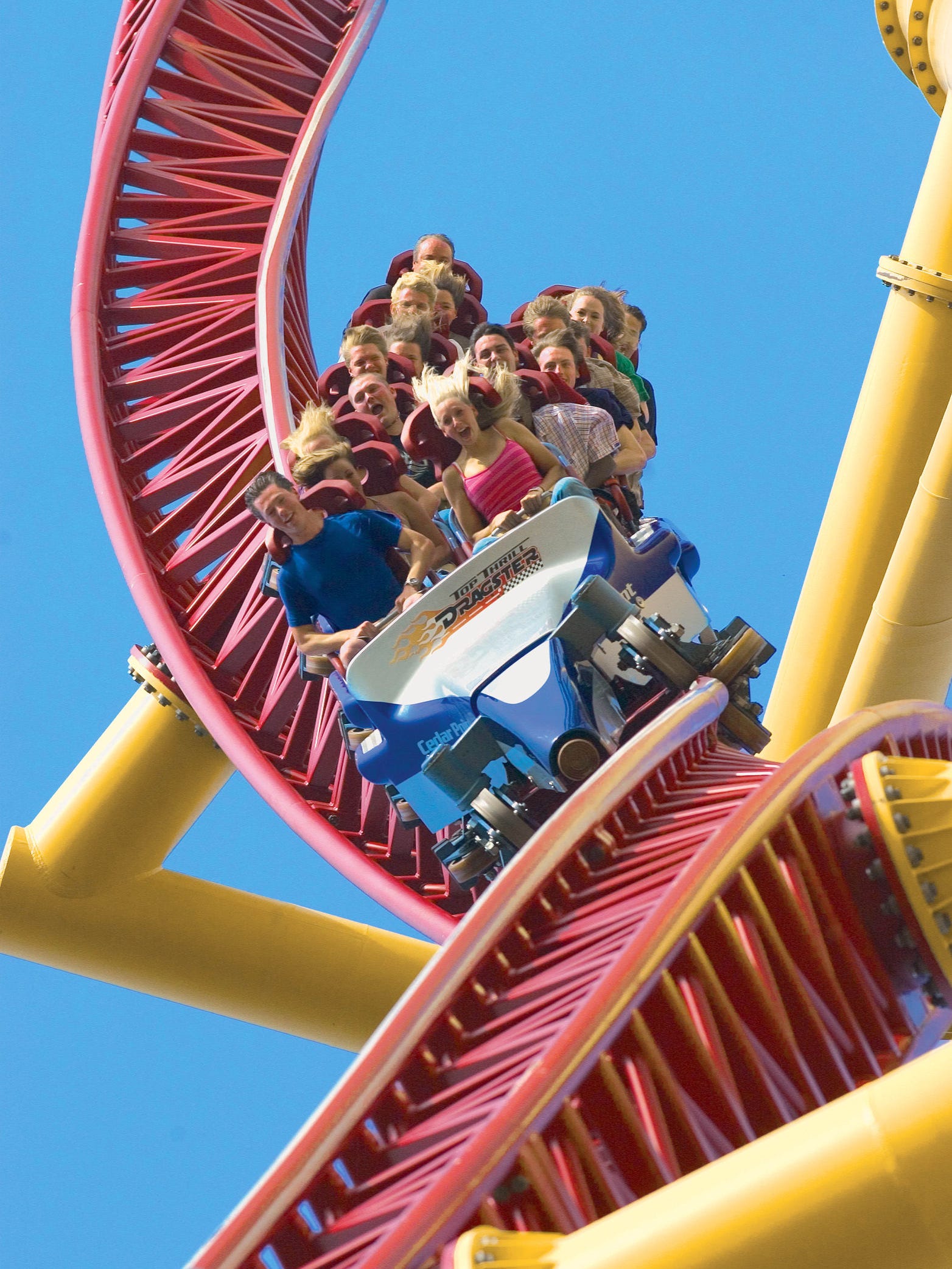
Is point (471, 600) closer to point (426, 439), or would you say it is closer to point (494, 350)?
point (426, 439)

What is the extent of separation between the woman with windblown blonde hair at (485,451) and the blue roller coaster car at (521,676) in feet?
1.02

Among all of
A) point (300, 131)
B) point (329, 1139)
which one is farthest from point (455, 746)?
point (300, 131)

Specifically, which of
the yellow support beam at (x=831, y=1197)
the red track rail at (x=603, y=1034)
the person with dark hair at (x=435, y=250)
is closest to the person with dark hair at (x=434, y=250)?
the person with dark hair at (x=435, y=250)

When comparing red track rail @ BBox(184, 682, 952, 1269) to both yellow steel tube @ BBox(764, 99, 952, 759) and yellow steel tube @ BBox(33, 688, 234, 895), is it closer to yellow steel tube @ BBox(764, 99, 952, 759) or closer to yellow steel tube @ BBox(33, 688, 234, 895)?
yellow steel tube @ BBox(764, 99, 952, 759)

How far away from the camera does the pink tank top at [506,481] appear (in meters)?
5.38

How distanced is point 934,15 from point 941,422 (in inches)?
66.5

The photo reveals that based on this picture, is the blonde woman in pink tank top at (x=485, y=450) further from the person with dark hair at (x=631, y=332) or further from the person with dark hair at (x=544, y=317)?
the person with dark hair at (x=631, y=332)

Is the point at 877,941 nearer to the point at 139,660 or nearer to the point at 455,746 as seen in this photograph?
the point at 455,746

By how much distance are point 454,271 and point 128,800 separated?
2.56m

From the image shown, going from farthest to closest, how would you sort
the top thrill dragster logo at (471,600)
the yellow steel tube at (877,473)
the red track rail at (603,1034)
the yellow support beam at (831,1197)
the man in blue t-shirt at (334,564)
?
the yellow steel tube at (877,473) < the man in blue t-shirt at (334,564) < the top thrill dragster logo at (471,600) < the red track rail at (603,1034) < the yellow support beam at (831,1197)

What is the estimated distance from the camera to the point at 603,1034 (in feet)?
9.83

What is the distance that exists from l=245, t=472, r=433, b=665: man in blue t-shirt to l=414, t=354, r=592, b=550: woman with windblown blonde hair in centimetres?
19

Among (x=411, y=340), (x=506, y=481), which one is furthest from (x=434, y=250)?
(x=506, y=481)

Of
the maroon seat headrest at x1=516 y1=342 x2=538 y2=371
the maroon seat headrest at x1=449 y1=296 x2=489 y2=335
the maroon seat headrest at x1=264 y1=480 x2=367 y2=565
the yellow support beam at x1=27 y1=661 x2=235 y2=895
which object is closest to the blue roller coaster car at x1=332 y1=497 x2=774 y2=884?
the maroon seat headrest at x1=264 y1=480 x2=367 y2=565
